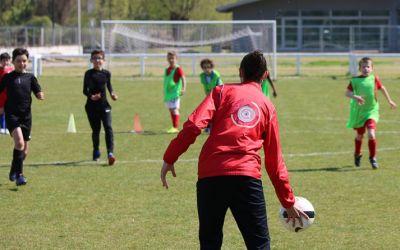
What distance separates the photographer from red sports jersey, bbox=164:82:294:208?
575cm

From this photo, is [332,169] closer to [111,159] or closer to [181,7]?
[111,159]

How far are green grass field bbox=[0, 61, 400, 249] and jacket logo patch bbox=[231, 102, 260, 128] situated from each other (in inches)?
103

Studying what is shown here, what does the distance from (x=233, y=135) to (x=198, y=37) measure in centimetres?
3350

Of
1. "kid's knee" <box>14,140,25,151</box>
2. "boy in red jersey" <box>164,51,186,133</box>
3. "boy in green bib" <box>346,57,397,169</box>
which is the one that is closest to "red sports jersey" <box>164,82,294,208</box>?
"kid's knee" <box>14,140,25,151</box>

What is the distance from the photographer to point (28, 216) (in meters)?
9.64

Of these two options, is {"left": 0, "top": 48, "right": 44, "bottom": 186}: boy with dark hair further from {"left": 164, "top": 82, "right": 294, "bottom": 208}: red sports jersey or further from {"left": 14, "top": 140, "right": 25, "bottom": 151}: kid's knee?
{"left": 164, "top": 82, "right": 294, "bottom": 208}: red sports jersey

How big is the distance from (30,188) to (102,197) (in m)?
1.23

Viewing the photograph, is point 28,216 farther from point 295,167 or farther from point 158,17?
point 158,17

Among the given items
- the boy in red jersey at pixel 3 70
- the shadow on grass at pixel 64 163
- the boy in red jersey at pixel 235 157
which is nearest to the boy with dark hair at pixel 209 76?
the boy in red jersey at pixel 3 70

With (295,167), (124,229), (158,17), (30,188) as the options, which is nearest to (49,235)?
(124,229)

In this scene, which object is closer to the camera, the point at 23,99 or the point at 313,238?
the point at 313,238

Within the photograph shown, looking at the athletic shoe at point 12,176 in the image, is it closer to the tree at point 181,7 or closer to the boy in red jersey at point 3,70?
the boy in red jersey at point 3,70

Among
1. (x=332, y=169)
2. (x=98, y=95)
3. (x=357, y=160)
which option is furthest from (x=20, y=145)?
(x=357, y=160)

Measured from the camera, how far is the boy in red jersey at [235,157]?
5758 millimetres
